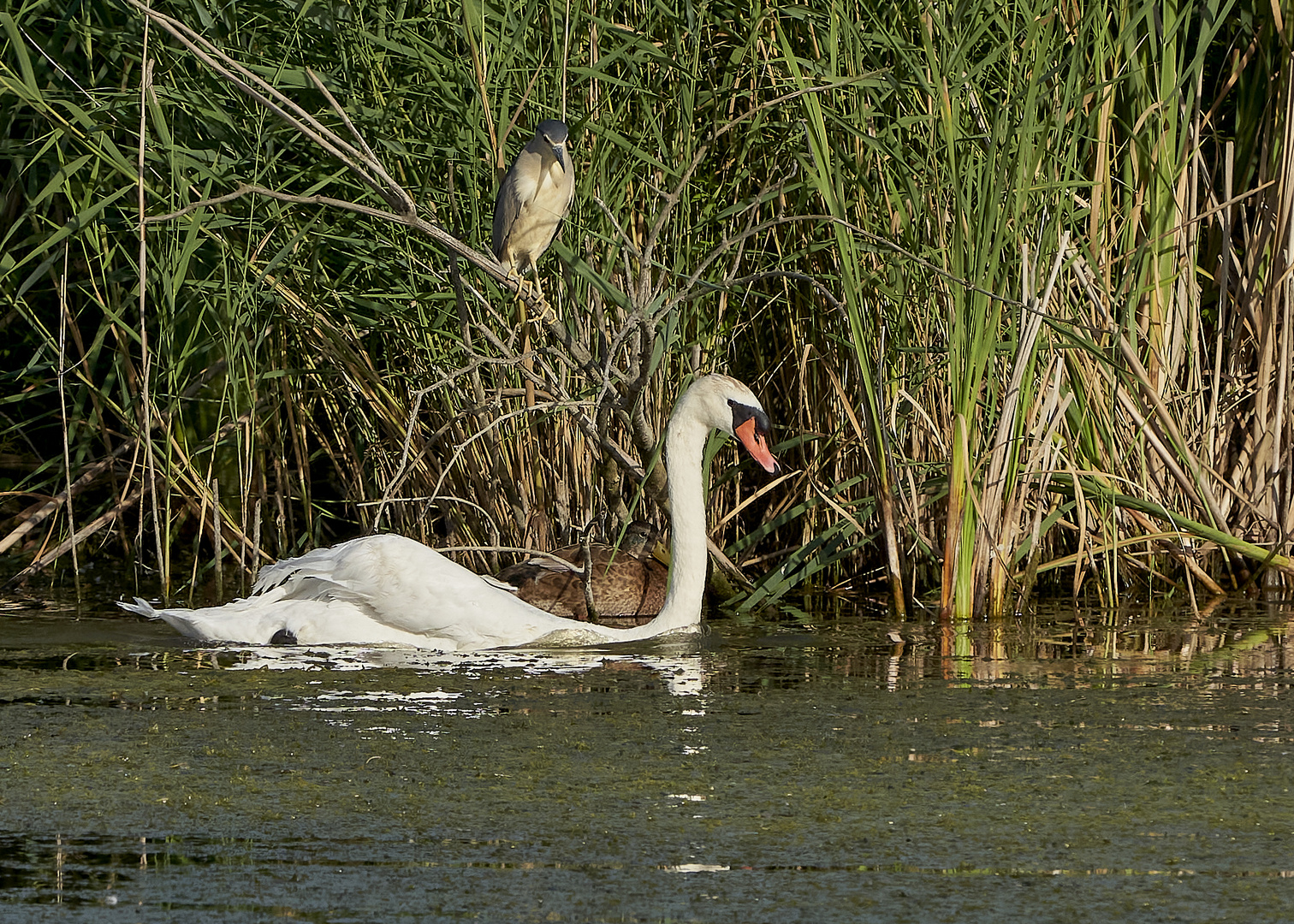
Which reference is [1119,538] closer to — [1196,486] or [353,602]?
[1196,486]

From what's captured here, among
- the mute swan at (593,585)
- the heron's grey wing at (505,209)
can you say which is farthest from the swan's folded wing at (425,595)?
the heron's grey wing at (505,209)

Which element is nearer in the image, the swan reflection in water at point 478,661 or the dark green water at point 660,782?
the dark green water at point 660,782

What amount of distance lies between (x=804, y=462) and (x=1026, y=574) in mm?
1008

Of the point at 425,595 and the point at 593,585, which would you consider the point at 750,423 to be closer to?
the point at 593,585

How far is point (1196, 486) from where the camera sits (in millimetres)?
6000

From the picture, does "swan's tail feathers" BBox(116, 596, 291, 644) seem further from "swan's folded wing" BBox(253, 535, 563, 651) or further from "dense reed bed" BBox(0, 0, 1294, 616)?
"dense reed bed" BBox(0, 0, 1294, 616)

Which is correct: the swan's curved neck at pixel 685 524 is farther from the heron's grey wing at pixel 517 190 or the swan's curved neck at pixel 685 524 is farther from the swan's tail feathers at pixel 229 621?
the swan's tail feathers at pixel 229 621

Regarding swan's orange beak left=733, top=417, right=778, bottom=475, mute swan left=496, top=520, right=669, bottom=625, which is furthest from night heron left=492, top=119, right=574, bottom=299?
mute swan left=496, top=520, right=669, bottom=625

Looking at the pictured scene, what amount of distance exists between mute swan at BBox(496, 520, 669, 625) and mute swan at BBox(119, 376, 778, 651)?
0.52m

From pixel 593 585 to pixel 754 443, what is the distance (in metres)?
0.87

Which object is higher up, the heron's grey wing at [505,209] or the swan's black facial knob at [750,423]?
the heron's grey wing at [505,209]

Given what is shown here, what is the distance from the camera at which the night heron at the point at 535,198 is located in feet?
18.1

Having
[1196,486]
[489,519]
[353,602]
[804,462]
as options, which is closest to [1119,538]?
[1196,486]

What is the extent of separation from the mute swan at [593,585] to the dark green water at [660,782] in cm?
73
